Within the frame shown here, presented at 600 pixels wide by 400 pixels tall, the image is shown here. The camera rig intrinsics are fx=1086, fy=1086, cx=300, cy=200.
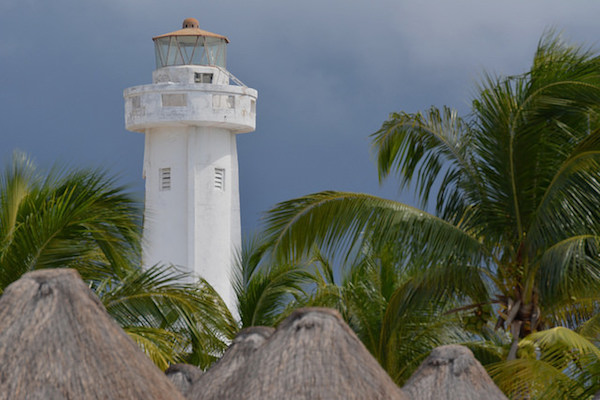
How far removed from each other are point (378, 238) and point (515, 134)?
2.07m

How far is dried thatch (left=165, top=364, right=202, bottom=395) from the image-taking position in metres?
10.9

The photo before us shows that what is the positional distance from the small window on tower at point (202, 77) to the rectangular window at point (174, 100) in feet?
2.66

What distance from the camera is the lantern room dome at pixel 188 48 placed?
84.9 feet

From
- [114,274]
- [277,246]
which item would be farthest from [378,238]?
[114,274]

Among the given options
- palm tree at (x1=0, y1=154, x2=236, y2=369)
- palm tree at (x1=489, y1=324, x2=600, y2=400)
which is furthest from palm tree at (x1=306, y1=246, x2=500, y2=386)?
palm tree at (x1=0, y1=154, x2=236, y2=369)

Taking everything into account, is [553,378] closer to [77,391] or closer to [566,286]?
[566,286]

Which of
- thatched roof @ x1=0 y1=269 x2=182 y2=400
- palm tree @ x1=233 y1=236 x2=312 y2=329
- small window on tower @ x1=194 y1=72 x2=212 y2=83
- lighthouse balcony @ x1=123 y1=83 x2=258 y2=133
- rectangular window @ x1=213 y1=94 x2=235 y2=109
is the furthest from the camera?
small window on tower @ x1=194 y1=72 x2=212 y2=83

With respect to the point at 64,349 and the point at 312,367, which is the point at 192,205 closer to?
the point at 312,367

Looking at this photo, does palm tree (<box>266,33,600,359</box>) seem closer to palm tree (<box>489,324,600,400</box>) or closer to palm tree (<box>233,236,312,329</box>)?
palm tree (<box>489,324,600,400</box>)

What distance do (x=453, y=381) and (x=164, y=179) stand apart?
16.0 m

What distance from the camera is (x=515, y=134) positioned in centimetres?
1311

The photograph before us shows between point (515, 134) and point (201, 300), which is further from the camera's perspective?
point (515, 134)

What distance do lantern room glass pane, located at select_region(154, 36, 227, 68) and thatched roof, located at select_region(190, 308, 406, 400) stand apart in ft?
60.1

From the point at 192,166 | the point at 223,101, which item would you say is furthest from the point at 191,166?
the point at 223,101
